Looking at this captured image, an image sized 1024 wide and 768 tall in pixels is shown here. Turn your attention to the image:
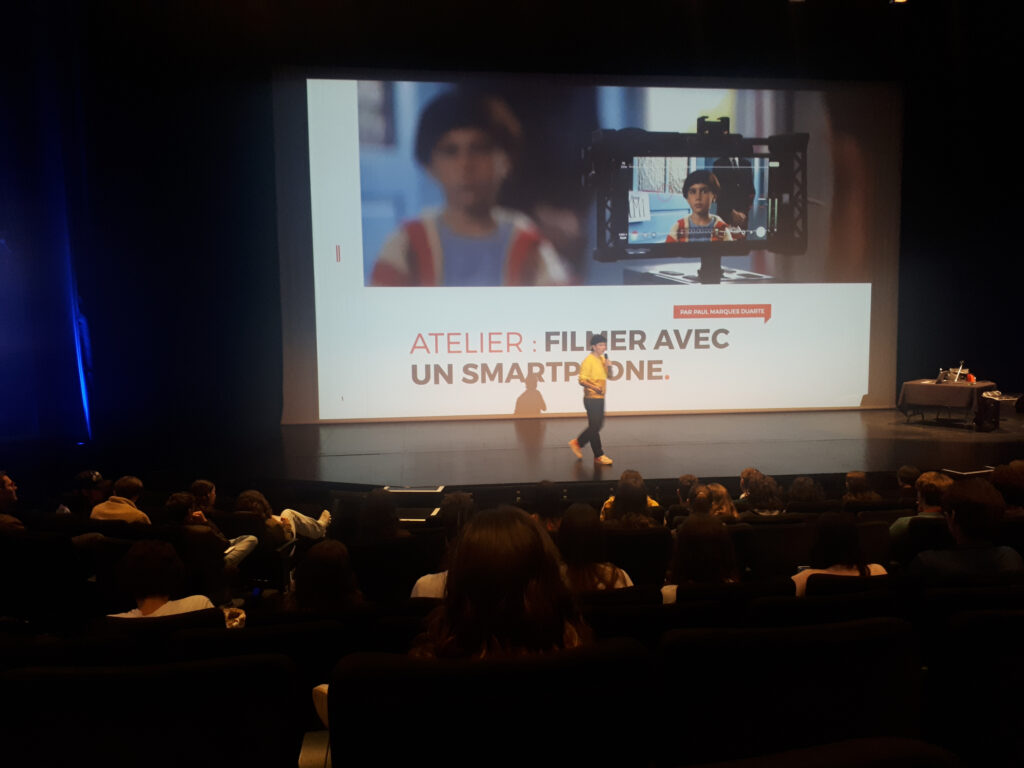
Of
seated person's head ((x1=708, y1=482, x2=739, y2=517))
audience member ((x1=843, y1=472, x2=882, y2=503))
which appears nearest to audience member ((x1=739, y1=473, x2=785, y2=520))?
seated person's head ((x1=708, y1=482, x2=739, y2=517))

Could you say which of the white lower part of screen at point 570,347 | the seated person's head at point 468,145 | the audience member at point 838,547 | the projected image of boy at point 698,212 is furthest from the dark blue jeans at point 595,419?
the audience member at point 838,547

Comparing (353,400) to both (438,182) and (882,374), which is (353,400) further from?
(882,374)

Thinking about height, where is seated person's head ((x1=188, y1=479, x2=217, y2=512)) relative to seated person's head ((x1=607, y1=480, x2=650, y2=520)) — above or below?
below

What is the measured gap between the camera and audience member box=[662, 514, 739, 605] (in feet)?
8.35

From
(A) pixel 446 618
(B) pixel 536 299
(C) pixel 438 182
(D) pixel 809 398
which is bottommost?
(D) pixel 809 398

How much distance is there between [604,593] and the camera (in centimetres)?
212

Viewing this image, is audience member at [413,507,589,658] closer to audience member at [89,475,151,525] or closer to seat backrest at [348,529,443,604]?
seat backrest at [348,529,443,604]

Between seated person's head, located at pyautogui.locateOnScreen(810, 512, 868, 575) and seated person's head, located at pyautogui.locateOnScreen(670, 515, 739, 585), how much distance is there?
0.33 metres

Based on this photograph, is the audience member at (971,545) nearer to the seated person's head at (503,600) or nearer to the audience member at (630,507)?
the audience member at (630,507)

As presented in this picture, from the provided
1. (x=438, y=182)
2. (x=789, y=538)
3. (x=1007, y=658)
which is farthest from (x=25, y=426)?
(x=1007, y=658)

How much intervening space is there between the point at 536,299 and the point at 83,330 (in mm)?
5370

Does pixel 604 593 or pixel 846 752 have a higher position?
pixel 846 752

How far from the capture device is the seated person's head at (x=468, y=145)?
9.23 metres

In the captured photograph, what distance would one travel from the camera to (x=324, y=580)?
2.27 m
